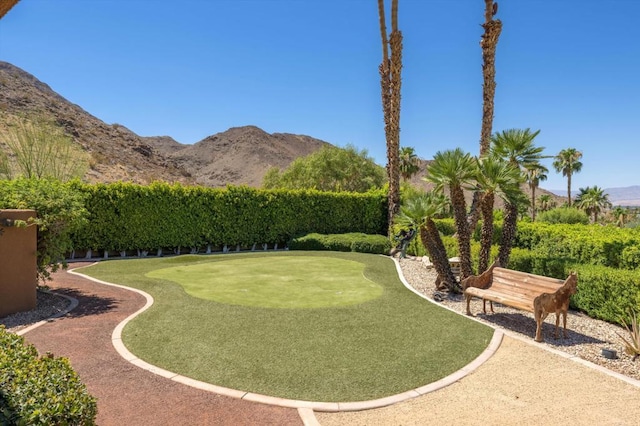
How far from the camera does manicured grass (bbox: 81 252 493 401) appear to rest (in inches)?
243

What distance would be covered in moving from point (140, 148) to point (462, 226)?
6866 centimetres

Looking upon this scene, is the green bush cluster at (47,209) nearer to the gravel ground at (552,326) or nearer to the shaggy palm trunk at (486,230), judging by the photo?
the gravel ground at (552,326)

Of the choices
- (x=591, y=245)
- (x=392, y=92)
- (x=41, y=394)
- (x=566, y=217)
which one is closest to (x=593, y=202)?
(x=566, y=217)

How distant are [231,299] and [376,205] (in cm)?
1890

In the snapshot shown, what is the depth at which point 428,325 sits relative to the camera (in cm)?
892

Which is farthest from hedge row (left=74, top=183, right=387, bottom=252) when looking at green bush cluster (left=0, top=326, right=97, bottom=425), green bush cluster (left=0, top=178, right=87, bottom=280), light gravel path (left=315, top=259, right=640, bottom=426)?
light gravel path (left=315, top=259, right=640, bottom=426)

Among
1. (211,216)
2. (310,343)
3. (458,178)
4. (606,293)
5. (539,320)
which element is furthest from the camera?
(211,216)

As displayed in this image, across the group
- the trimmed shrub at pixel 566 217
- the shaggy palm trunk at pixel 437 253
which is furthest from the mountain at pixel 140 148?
the trimmed shrub at pixel 566 217

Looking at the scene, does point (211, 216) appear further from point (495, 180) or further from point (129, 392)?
point (129, 392)

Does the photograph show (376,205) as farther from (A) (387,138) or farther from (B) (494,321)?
(B) (494,321)

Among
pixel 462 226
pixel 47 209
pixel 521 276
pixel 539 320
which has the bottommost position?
pixel 539 320

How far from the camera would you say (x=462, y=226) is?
11.8 meters

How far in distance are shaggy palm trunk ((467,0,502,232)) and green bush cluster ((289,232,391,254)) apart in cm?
575

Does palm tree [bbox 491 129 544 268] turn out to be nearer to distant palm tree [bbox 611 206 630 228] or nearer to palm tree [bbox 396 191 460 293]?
palm tree [bbox 396 191 460 293]
